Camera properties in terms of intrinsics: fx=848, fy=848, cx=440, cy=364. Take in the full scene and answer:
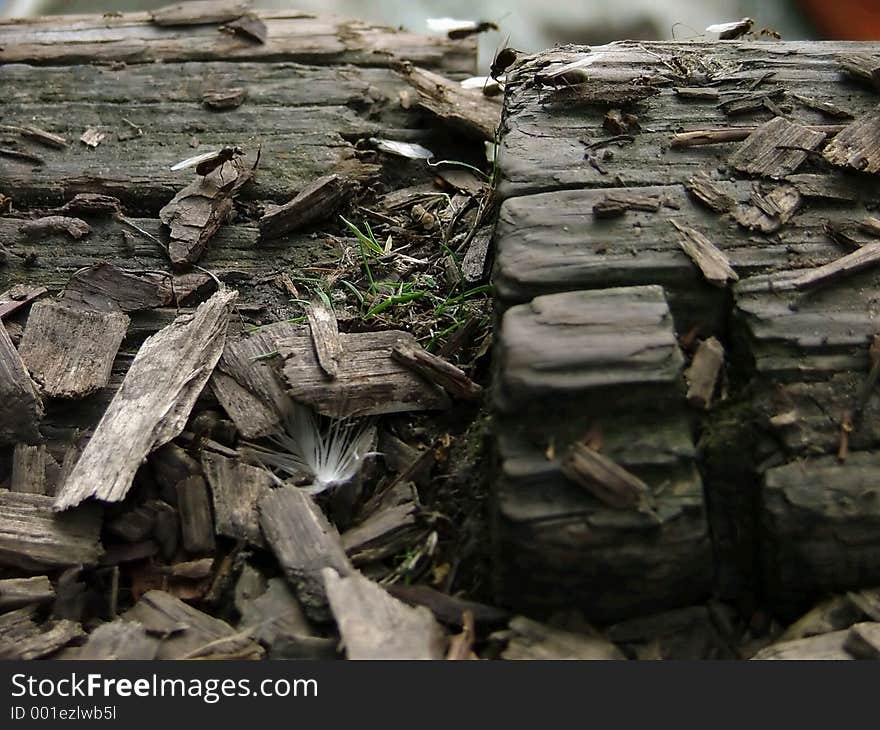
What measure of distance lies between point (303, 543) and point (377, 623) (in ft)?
0.89

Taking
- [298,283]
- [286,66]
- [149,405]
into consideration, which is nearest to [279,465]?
[149,405]

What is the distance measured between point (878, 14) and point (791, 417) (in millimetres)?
2597

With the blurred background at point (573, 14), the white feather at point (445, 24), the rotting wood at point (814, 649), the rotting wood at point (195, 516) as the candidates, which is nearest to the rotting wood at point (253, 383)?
the rotting wood at point (195, 516)

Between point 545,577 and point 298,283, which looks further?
point 298,283

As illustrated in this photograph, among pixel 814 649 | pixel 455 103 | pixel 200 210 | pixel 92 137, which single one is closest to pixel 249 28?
pixel 92 137

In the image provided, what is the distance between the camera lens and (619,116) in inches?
84.5

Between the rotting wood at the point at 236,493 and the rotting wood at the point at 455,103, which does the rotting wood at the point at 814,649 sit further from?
the rotting wood at the point at 455,103

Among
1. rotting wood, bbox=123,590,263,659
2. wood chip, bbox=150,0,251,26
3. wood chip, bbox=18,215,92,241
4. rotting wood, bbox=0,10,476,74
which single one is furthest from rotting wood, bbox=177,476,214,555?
wood chip, bbox=150,0,251,26

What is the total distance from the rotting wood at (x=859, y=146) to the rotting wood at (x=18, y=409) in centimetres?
200

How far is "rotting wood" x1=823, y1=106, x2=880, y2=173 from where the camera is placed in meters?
2.00

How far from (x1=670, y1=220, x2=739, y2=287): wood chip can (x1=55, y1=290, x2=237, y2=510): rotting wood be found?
3.82ft

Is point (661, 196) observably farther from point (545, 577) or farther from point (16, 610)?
point (16, 610)

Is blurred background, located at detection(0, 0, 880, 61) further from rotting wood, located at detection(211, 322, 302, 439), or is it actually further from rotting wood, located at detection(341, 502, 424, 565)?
rotting wood, located at detection(341, 502, 424, 565)

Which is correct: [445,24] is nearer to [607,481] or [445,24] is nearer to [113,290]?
[113,290]
